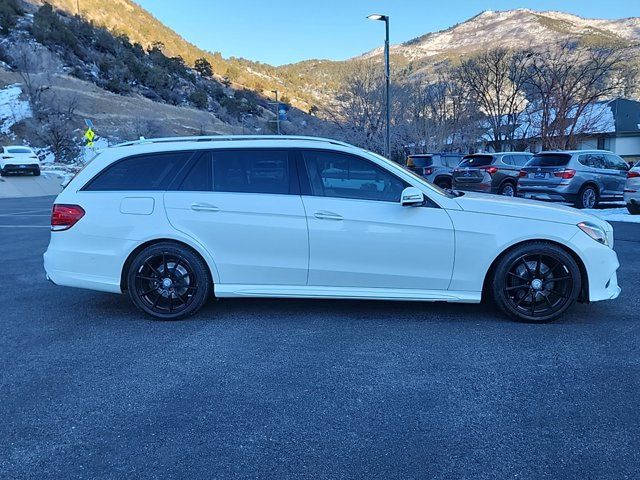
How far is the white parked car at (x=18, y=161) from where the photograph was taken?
28.4 m

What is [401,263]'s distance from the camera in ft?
15.0

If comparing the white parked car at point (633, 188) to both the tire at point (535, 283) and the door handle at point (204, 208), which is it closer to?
the tire at point (535, 283)

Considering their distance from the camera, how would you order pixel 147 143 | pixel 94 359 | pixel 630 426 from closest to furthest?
pixel 630 426, pixel 94 359, pixel 147 143

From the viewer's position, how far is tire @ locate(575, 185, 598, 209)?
13180mm

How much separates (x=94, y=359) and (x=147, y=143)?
2.25m

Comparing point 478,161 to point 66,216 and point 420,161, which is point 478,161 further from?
point 66,216

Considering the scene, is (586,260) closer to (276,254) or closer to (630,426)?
(630,426)

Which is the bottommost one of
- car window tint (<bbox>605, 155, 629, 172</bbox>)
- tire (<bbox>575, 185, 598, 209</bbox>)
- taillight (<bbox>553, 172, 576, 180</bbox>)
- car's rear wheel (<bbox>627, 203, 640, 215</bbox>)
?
car's rear wheel (<bbox>627, 203, 640, 215</bbox>)

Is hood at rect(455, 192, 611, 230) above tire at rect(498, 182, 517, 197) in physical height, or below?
below

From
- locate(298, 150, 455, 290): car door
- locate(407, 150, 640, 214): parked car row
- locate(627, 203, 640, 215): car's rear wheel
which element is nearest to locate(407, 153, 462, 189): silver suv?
locate(407, 150, 640, 214): parked car row

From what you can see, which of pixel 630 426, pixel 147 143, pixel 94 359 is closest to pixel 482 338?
pixel 630 426

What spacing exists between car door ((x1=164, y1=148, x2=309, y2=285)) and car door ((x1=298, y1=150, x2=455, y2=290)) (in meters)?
0.17

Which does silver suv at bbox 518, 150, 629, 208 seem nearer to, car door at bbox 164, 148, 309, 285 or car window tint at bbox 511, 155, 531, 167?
car window tint at bbox 511, 155, 531, 167

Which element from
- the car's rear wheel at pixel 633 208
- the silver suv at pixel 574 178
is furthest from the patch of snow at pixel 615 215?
the silver suv at pixel 574 178
